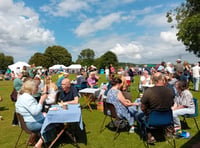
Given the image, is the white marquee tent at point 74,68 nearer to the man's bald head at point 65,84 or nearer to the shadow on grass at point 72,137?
the man's bald head at point 65,84

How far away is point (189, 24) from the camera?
18.3 metres

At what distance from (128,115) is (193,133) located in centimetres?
157

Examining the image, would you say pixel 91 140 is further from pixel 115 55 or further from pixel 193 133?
pixel 115 55

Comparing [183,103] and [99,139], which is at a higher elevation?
[183,103]

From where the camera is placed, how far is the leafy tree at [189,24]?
59.3 feet

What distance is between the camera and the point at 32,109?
2869mm

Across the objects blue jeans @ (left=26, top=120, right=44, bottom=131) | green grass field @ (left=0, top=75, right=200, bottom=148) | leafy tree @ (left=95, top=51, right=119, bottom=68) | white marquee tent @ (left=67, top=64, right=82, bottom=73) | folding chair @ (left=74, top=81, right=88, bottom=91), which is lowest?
green grass field @ (left=0, top=75, right=200, bottom=148)

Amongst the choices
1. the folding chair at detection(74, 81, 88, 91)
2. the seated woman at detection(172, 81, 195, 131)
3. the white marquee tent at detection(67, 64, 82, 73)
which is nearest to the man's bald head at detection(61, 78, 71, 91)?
the seated woman at detection(172, 81, 195, 131)

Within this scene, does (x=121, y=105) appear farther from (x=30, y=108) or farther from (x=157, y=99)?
(x=30, y=108)

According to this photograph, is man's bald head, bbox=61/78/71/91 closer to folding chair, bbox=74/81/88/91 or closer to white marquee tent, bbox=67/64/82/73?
folding chair, bbox=74/81/88/91

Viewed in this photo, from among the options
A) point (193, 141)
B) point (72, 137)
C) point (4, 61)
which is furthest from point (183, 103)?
point (4, 61)

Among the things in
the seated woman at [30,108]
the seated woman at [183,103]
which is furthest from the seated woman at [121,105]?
the seated woman at [30,108]

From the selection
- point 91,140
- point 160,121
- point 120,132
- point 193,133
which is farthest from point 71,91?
point 193,133

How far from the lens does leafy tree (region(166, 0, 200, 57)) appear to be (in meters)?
18.1
